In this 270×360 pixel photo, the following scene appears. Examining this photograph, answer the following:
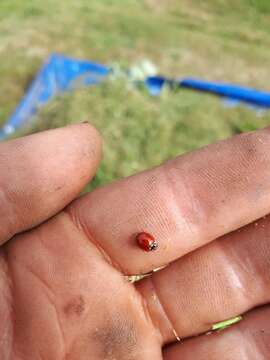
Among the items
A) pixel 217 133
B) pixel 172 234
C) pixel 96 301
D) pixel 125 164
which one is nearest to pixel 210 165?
pixel 172 234

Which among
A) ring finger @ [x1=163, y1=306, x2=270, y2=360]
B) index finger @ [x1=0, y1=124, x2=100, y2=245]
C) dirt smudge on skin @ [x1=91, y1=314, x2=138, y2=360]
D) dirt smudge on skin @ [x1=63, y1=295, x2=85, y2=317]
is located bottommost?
ring finger @ [x1=163, y1=306, x2=270, y2=360]

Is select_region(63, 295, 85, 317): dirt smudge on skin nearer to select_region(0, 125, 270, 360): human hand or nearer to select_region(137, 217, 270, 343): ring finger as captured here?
select_region(0, 125, 270, 360): human hand

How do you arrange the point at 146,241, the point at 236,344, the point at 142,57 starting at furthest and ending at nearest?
the point at 142,57 < the point at 236,344 < the point at 146,241

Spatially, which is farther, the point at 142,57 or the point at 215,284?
the point at 142,57

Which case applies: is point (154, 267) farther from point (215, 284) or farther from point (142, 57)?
point (142, 57)

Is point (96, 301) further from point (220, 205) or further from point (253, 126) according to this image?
point (253, 126)

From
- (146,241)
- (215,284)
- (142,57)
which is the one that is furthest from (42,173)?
(142,57)

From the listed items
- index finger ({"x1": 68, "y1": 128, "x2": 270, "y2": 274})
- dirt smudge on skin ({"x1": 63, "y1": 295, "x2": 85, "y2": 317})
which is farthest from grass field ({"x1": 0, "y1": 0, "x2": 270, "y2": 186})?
dirt smudge on skin ({"x1": 63, "y1": 295, "x2": 85, "y2": 317})
